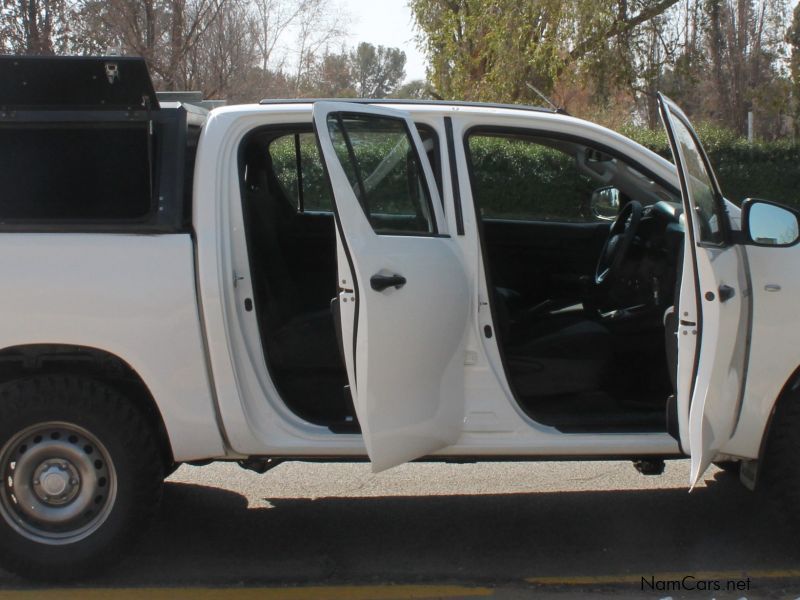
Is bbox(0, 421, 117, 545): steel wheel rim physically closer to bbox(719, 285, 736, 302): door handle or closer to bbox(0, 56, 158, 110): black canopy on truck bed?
bbox(0, 56, 158, 110): black canopy on truck bed

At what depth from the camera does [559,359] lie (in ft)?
14.5

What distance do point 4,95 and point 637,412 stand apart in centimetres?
292

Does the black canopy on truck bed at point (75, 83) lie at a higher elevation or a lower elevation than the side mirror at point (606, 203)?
higher

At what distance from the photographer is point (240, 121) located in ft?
13.0

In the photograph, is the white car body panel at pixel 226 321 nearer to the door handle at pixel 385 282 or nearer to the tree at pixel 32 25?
the door handle at pixel 385 282

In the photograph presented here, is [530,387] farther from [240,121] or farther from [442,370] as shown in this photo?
[240,121]

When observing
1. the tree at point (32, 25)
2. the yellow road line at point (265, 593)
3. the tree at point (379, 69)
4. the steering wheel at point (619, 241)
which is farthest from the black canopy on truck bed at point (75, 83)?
the tree at point (379, 69)

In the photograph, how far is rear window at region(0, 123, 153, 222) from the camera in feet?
13.3

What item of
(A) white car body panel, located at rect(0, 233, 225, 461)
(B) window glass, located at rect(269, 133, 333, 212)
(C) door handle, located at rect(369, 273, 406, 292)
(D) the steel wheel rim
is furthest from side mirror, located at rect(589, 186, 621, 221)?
(D) the steel wheel rim

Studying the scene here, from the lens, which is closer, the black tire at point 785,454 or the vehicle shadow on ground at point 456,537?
the black tire at point 785,454

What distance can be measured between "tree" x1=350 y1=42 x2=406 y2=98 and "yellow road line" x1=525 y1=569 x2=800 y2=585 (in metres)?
48.7

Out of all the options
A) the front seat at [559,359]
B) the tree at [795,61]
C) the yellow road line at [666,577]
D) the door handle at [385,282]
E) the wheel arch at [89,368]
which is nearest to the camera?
the door handle at [385,282]

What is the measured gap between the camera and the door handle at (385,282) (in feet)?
11.7

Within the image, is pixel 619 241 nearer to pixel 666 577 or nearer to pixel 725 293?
pixel 725 293
